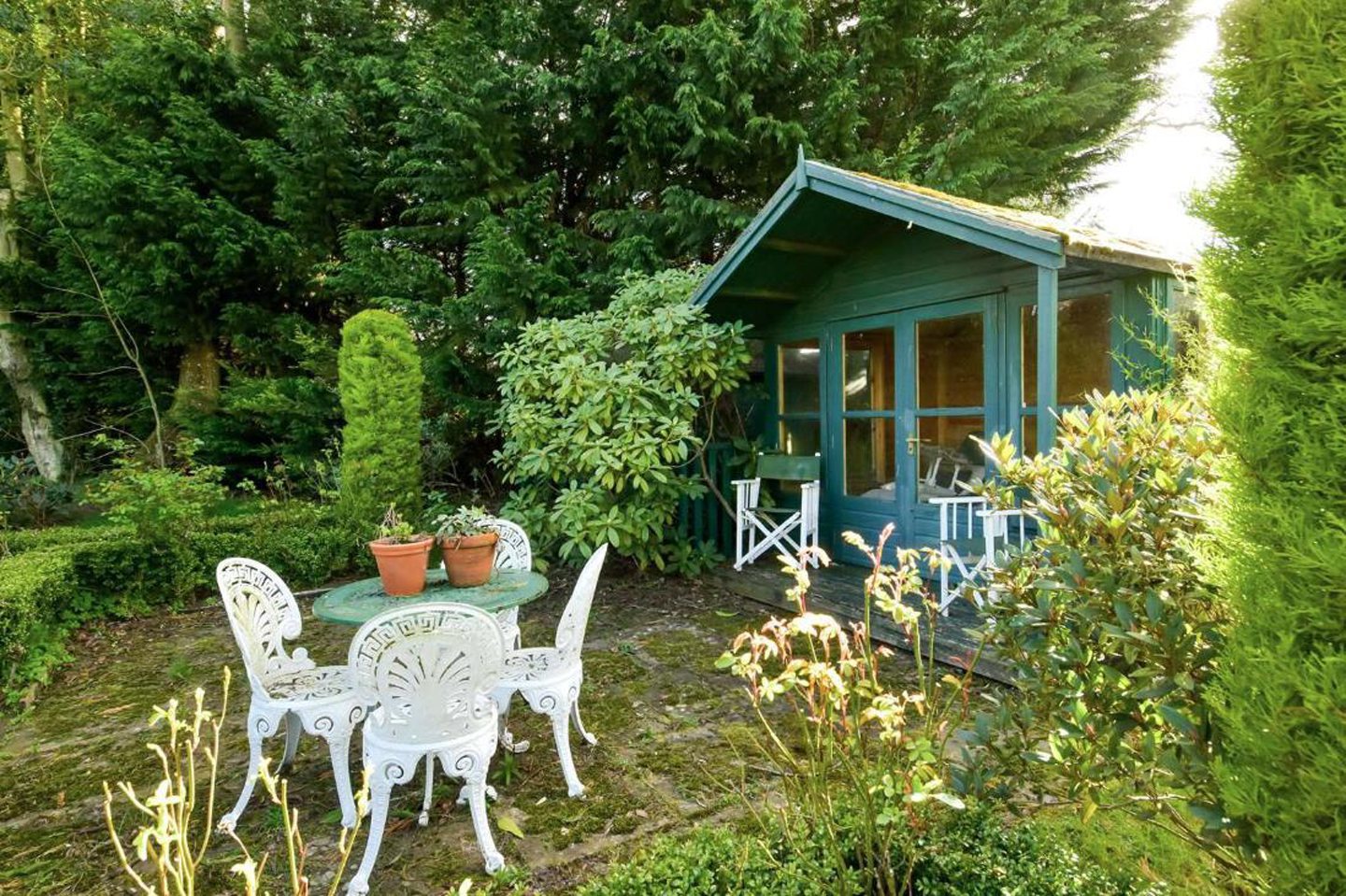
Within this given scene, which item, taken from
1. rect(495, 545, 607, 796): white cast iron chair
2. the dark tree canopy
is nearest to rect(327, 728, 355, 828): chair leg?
rect(495, 545, 607, 796): white cast iron chair

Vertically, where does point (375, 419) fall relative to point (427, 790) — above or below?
above

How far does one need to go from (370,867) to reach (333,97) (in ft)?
31.5

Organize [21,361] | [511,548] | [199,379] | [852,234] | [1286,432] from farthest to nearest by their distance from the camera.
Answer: [199,379], [21,361], [852,234], [511,548], [1286,432]

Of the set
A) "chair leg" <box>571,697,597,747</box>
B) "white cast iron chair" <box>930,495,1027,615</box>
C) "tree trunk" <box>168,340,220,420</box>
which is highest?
"tree trunk" <box>168,340,220,420</box>

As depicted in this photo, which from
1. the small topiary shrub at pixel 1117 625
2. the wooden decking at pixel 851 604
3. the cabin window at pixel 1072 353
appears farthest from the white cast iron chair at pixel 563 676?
the cabin window at pixel 1072 353

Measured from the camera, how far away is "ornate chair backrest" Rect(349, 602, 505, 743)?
210 centimetres

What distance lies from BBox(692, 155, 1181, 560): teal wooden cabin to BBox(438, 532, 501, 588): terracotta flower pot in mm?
2989

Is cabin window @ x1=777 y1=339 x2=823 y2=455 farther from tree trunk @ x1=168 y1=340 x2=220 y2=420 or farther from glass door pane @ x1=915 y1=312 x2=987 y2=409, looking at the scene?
tree trunk @ x1=168 y1=340 x2=220 y2=420

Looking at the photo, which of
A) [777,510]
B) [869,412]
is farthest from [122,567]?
[869,412]

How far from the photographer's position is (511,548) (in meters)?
3.67

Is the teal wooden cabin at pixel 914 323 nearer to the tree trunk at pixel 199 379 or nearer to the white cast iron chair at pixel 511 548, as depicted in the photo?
the white cast iron chair at pixel 511 548

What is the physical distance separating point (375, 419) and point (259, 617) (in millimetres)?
4034

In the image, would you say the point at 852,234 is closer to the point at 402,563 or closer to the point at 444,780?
the point at 402,563

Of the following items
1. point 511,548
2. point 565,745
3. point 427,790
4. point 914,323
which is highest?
point 914,323
